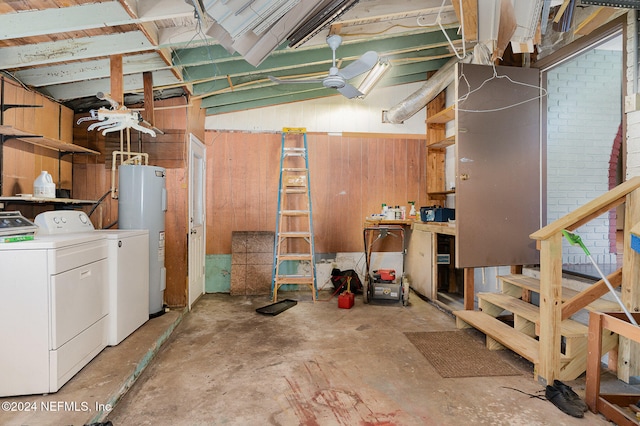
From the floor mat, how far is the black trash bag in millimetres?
1417

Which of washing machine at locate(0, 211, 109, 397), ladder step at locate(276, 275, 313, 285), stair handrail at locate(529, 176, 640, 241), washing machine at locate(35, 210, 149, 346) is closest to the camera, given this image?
washing machine at locate(0, 211, 109, 397)

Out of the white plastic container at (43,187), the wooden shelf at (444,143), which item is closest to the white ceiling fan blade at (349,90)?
the wooden shelf at (444,143)

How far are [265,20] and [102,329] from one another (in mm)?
2650

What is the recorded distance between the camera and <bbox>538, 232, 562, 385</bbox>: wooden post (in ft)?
7.18

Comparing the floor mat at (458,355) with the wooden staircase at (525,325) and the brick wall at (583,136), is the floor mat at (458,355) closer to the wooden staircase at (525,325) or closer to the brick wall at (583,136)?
the wooden staircase at (525,325)

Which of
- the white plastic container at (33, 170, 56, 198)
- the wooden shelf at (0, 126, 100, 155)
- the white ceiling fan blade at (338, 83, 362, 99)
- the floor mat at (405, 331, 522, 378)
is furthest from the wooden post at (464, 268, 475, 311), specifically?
the wooden shelf at (0, 126, 100, 155)

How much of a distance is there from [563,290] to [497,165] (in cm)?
126

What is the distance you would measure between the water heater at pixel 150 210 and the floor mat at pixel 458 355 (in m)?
2.66

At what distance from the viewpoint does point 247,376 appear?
94.8 inches

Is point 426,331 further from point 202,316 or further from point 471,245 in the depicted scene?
point 202,316

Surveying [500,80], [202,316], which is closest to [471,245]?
[500,80]

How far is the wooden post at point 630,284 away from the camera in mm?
2240

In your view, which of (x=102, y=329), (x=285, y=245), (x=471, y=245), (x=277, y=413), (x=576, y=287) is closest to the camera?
(x=277, y=413)

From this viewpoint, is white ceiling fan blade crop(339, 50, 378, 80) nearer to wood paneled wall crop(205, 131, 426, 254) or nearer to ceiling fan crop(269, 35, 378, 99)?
ceiling fan crop(269, 35, 378, 99)
